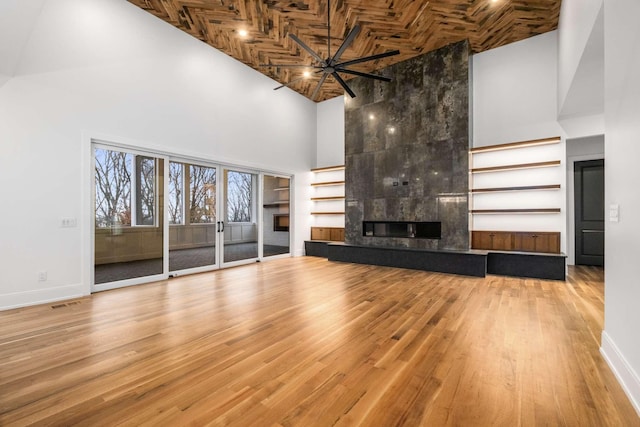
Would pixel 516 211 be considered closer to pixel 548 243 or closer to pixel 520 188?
pixel 520 188

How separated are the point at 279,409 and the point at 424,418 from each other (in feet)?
2.64

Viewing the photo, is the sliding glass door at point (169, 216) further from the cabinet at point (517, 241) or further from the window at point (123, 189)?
the cabinet at point (517, 241)

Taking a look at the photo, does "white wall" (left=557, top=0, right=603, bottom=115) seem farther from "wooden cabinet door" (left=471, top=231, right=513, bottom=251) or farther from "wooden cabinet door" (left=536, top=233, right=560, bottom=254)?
"wooden cabinet door" (left=471, top=231, right=513, bottom=251)

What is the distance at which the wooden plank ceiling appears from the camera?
4609 mm

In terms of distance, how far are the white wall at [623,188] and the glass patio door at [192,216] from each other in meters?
5.71

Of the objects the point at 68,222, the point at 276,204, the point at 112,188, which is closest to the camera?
the point at 68,222

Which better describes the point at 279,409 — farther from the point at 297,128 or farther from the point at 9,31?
the point at 297,128

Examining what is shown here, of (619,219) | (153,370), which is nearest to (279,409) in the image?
(153,370)

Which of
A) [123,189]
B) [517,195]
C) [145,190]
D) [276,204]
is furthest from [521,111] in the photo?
[123,189]

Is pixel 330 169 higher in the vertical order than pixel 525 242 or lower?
higher

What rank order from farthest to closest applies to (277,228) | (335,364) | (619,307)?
(277,228) < (335,364) < (619,307)

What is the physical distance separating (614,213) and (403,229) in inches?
177

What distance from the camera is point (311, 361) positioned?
7.04ft

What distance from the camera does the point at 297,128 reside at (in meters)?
7.86
